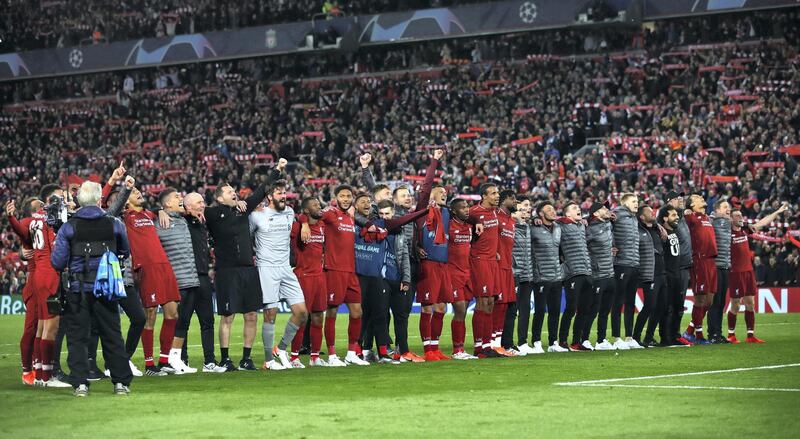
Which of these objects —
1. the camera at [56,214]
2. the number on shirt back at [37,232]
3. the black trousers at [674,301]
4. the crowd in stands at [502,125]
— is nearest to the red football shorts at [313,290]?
the number on shirt back at [37,232]

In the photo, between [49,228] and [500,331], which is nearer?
[49,228]

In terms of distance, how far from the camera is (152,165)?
48.9 meters

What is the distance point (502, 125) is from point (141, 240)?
93.0ft

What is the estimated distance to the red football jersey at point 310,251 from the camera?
646 inches

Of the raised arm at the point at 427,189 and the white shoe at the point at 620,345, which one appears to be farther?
the white shoe at the point at 620,345

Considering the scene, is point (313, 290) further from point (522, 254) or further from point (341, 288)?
point (522, 254)

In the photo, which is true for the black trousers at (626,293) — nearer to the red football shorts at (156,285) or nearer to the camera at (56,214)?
the red football shorts at (156,285)

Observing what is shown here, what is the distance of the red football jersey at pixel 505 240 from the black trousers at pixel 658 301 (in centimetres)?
301

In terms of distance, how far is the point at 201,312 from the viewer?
16078 millimetres

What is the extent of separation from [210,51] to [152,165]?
23.6 ft

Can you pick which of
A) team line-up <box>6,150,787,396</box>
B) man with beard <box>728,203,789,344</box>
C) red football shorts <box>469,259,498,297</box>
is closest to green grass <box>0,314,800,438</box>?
team line-up <box>6,150,787,396</box>

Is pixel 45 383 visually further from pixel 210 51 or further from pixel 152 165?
pixel 210 51

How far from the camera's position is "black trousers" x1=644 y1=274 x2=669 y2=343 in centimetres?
1977

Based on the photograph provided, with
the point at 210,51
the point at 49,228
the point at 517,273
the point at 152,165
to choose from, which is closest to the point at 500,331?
the point at 517,273
